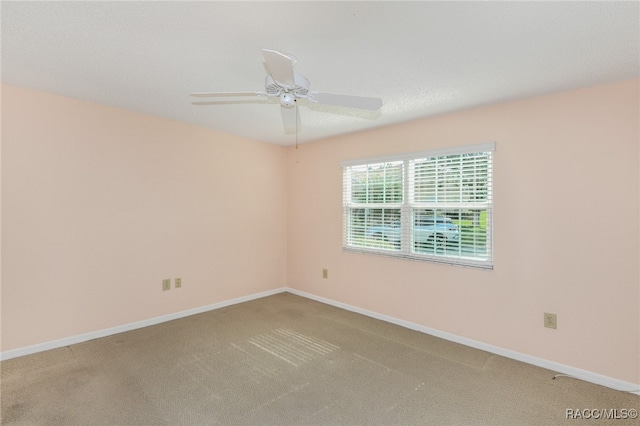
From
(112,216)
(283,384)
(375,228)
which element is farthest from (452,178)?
(112,216)

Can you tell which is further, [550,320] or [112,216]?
[112,216]

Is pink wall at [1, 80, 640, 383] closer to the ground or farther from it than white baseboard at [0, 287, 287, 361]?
farther from it

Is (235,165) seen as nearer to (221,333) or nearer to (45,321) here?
(221,333)

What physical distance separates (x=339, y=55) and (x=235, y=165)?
2.55 metres

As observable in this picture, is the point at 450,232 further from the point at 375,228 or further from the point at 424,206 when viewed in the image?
the point at 375,228

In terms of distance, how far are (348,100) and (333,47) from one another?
0.32 metres

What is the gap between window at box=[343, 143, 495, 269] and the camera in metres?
2.93

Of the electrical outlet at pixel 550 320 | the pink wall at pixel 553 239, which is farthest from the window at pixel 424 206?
the electrical outlet at pixel 550 320

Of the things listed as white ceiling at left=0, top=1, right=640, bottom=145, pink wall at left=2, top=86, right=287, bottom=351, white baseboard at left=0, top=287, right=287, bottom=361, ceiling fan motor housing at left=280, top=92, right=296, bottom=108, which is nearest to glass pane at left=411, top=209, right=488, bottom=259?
white ceiling at left=0, top=1, right=640, bottom=145

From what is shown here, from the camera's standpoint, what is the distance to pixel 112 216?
3113mm

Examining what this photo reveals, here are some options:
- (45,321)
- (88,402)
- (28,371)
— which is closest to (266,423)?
(88,402)

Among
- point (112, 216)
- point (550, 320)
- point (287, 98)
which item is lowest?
point (550, 320)

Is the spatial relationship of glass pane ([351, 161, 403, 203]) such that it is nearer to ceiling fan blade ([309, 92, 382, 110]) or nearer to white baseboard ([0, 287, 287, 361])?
ceiling fan blade ([309, 92, 382, 110])

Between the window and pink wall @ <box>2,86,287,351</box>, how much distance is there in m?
1.53
